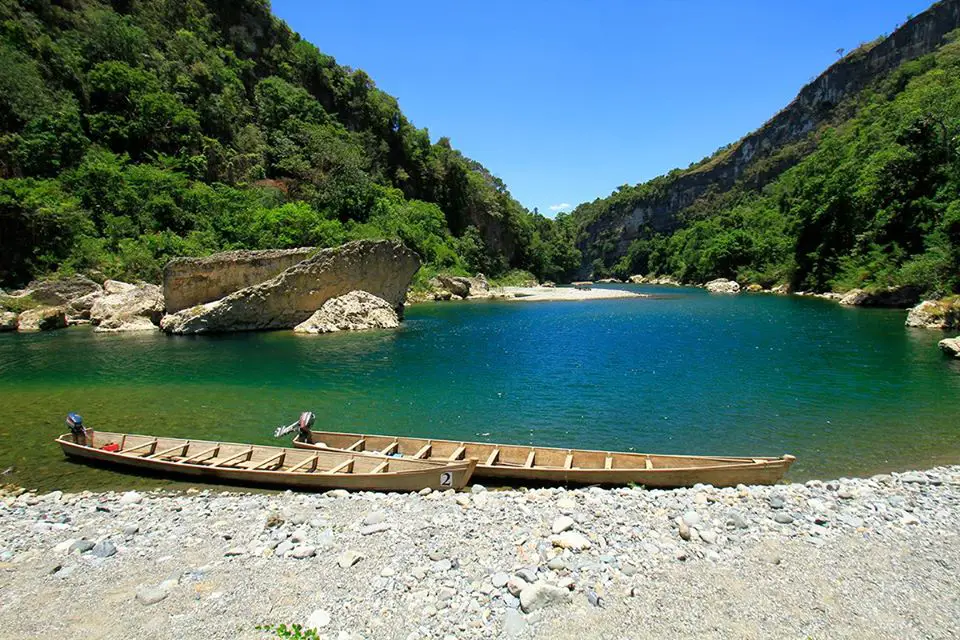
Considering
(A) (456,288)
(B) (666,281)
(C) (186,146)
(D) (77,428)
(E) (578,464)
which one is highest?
(C) (186,146)

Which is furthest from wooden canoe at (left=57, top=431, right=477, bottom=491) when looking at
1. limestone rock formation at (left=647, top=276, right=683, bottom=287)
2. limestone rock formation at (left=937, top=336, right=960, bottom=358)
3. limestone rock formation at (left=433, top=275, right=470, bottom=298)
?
limestone rock formation at (left=647, top=276, right=683, bottom=287)

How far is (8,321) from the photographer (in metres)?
35.8

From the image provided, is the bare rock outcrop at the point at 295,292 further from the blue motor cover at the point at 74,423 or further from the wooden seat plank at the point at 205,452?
the wooden seat plank at the point at 205,452

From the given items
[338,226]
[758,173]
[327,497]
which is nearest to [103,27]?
[338,226]

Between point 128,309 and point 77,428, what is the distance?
2942cm

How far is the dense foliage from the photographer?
41166 millimetres

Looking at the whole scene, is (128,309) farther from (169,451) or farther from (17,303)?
(169,451)

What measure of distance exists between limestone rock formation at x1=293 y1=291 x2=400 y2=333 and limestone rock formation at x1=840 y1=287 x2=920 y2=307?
41100 millimetres

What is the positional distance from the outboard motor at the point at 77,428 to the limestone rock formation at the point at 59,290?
34.5m

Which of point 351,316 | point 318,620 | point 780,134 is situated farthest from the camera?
point 780,134

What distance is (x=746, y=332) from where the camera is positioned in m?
31.9

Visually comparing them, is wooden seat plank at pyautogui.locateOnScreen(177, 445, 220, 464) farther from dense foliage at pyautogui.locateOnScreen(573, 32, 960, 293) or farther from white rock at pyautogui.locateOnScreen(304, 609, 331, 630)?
dense foliage at pyautogui.locateOnScreen(573, 32, 960, 293)

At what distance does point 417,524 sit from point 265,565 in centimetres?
239

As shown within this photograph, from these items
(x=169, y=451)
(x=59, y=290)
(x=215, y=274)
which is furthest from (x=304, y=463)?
(x=59, y=290)
